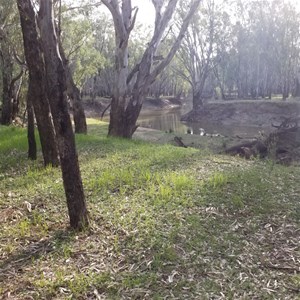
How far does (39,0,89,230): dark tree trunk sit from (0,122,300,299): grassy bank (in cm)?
38

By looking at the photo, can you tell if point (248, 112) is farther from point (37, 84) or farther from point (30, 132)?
point (37, 84)

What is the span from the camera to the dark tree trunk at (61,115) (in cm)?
432

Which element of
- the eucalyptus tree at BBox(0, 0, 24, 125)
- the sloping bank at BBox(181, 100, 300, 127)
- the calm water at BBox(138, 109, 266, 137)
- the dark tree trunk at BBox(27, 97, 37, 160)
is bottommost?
the calm water at BBox(138, 109, 266, 137)

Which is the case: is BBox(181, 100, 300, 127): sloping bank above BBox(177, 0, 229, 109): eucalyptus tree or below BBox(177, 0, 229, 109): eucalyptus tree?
below

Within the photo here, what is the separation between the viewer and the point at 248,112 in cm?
3797

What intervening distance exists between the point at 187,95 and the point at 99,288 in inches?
3500

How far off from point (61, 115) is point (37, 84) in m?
3.67

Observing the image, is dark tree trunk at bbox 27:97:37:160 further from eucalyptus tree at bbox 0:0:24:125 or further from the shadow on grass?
eucalyptus tree at bbox 0:0:24:125

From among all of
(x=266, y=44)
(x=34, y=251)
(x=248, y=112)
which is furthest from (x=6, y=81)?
(x=266, y=44)

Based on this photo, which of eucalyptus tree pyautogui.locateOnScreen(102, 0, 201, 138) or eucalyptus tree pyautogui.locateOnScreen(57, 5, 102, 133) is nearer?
eucalyptus tree pyautogui.locateOnScreen(102, 0, 201, 138)

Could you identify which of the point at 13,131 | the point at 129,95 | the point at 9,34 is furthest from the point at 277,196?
the point at 9,34

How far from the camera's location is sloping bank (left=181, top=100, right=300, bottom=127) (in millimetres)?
34812

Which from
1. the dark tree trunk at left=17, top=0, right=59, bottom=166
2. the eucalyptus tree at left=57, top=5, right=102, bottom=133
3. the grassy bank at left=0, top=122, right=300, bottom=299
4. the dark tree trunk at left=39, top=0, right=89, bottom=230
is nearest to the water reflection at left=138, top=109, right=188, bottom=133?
the eucalyptus tree at left=57, top=5, right=102, bottom=133

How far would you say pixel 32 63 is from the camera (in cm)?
767
